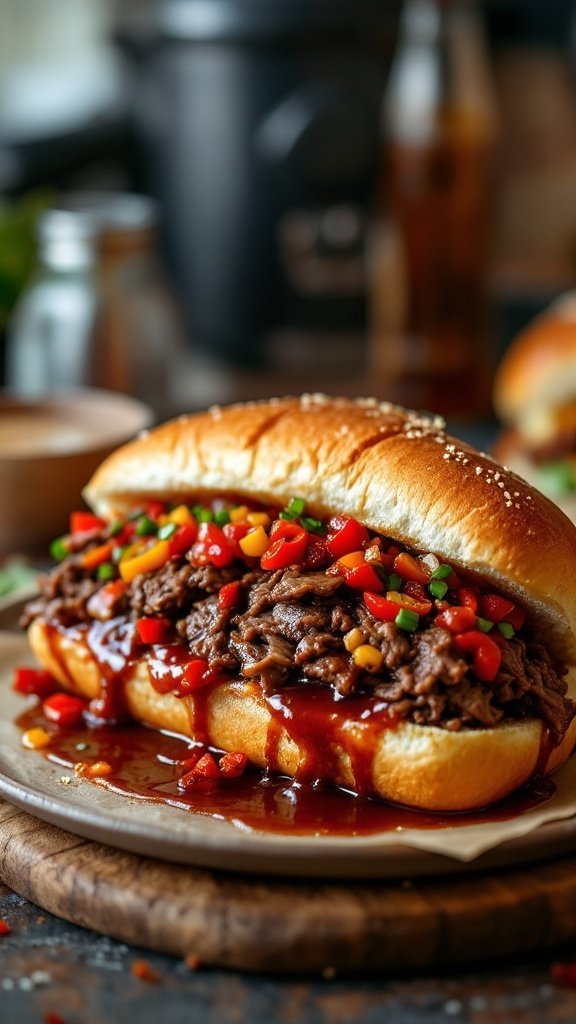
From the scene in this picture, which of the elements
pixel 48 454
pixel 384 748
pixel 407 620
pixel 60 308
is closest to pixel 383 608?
pixel 407 620

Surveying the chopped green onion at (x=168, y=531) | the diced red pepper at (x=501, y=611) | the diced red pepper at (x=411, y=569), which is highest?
the diced red pepper at (x=411, y=569)

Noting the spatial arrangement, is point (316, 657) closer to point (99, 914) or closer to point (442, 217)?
point (99, 914)

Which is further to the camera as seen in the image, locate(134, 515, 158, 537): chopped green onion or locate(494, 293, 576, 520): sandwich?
locate(494, 293, 576, 520): sandwich

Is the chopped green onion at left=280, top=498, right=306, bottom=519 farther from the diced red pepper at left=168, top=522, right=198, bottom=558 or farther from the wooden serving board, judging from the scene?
Result: the wooden serving board

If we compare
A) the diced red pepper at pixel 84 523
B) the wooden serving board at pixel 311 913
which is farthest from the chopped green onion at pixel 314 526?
the wooden serving board at pixel 311 913

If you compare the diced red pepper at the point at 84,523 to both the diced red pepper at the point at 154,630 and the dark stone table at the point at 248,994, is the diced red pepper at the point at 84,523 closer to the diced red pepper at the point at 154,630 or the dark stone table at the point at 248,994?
the diced red pepper at the point at 154,630

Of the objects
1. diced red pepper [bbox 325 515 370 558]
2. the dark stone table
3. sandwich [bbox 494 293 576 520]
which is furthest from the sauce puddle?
sandwich [bbox 494 293 576 520]
